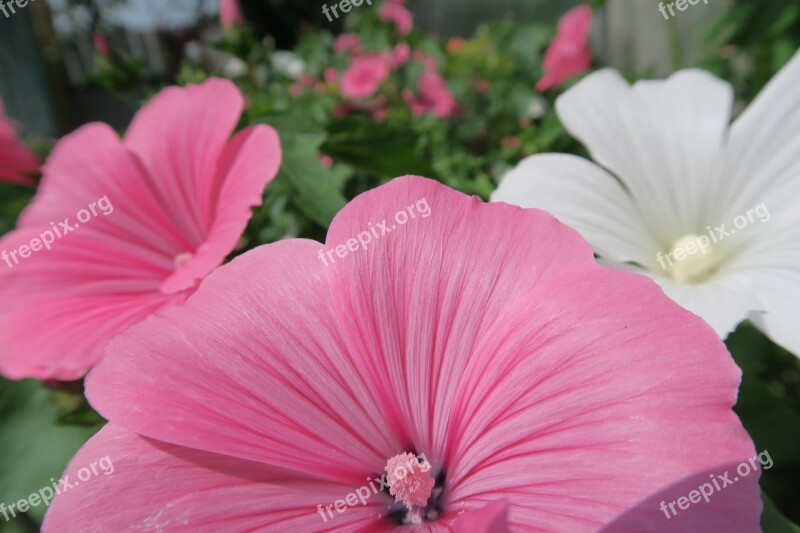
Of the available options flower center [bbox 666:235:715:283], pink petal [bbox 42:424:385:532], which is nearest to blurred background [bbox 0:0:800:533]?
flower center [bbox 666:235:715:283]

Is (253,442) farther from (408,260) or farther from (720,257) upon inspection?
(720,257)

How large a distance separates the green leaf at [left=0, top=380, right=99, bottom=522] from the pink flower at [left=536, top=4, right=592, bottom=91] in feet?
3.39

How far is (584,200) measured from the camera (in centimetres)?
39

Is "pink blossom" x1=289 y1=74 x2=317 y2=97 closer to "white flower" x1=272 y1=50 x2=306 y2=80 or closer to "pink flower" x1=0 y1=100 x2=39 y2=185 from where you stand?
"white flower" x1=272 y1=50 x2=306 y2=80

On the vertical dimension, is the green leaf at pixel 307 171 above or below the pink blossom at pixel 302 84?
above

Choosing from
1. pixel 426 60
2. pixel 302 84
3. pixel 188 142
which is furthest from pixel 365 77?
pixel 188 142

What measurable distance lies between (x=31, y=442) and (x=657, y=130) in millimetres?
649

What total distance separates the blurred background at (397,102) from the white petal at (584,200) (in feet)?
0.47

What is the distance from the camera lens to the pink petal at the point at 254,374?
275mm

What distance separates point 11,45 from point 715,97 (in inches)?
159

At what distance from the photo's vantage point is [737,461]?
23cm

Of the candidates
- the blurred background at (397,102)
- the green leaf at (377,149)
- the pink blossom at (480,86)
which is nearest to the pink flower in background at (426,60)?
the blurred background at (397,102)

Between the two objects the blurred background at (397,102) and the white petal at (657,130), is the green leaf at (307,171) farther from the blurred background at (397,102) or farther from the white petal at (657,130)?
the white petal at (657,130)

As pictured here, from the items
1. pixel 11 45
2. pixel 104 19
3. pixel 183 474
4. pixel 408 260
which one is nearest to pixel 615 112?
pixel 408 260
